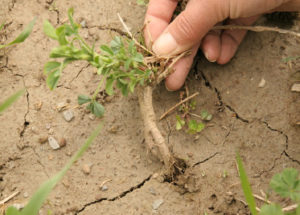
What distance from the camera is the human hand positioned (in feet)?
6.99

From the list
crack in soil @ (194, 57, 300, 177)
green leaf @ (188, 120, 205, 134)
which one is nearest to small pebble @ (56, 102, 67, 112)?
green leaf @ (188, 120, 205, 134)

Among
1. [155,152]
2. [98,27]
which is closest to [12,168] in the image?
[155,152]

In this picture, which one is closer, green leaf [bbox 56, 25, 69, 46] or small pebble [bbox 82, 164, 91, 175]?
green leaf [bbox 56, 25, 69, 46]

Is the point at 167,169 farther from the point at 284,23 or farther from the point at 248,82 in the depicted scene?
the point at 284,23

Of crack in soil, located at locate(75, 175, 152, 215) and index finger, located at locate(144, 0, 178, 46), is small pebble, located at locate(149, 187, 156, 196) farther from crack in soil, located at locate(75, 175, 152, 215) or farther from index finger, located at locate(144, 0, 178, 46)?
index finger, located at locate(144, 0, 178, 46)

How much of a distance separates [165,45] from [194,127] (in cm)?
60

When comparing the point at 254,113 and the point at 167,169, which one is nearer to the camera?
the point at 167,169

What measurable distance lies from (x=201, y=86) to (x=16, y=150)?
1.41m

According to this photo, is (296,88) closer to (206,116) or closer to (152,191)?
(206,116)

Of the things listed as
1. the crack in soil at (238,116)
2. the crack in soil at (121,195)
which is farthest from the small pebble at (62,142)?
the crack in soil at (238,116)

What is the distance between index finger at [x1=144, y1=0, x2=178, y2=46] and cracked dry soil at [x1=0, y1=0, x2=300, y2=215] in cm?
22

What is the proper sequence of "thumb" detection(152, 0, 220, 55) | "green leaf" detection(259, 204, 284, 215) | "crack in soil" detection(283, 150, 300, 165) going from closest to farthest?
1. "green leaf" detection(259, 204, 284, 215)
2. "thumb" detection(152, 0, 220, 55)
3. "crack in soil" detection(283, 150, 300, 165)

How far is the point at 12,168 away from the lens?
7.81ft

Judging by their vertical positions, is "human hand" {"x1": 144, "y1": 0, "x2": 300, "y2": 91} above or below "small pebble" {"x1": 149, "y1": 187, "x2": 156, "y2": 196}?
above
